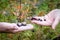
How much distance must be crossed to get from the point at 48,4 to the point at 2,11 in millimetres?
509

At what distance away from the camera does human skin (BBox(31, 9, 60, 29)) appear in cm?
206

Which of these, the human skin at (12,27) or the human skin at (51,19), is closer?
the human skin at (12,27)

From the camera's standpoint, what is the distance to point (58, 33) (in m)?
2.08

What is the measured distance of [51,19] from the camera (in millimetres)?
2080

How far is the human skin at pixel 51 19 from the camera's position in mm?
2064

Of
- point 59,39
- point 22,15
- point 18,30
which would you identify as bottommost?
point 59,39

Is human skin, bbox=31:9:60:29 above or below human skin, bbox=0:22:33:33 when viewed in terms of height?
above

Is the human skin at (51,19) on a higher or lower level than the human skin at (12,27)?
higher

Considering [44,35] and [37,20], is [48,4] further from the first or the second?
[44,35]

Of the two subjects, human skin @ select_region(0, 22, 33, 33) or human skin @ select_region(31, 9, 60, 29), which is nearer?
human skin @ select_region(0, 22, 33, 33)

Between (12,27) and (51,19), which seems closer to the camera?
(12,27)

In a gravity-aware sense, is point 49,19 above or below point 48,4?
below

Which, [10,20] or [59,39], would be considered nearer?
[10,20]

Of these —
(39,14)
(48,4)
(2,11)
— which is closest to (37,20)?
(39,14)
